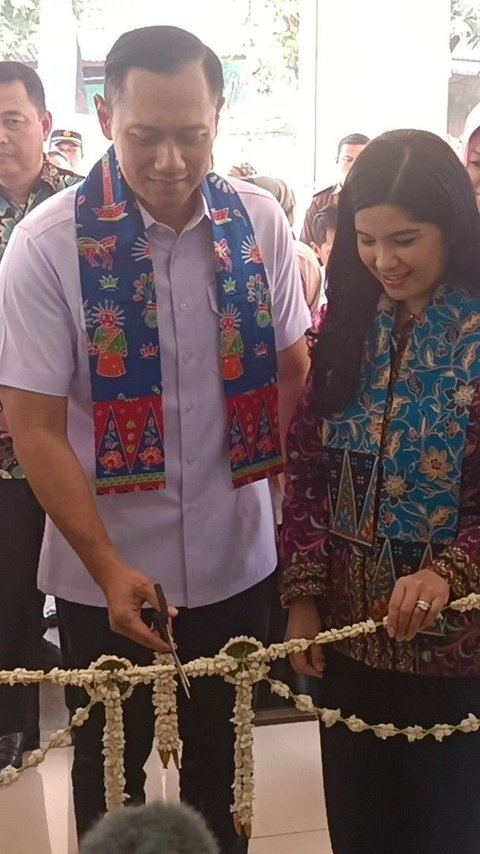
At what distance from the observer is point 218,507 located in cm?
132

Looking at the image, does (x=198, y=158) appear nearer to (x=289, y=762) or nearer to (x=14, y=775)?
(x=14, y=775)

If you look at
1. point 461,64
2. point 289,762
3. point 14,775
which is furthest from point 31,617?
point 461,64

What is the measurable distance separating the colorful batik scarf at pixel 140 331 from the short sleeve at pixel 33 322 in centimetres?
4

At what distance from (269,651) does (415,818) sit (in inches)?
11.9

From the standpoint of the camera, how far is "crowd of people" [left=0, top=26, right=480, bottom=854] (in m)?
1.07

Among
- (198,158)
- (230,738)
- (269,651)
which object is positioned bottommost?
(230,738)

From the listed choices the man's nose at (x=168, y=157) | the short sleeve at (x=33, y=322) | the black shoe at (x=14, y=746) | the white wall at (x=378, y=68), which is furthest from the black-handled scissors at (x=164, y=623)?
the white wall at (x=378, y=68)

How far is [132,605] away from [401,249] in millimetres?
490

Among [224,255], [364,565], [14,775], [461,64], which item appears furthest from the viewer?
[461,64]

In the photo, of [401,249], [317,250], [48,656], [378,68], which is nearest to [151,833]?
[401,249]

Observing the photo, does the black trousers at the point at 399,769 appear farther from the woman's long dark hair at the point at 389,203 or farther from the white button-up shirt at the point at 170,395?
the woman's long dark hair at the point at 389,203

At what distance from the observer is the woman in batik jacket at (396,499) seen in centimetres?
105

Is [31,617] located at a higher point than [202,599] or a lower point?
lower

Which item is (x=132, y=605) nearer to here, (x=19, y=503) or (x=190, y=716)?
(x=190, y=716)
